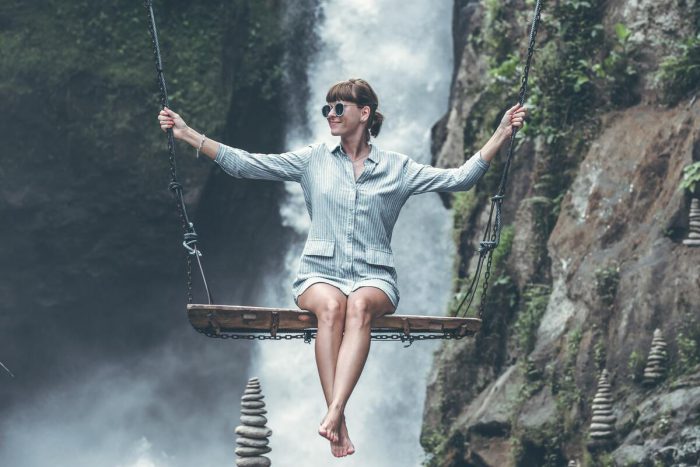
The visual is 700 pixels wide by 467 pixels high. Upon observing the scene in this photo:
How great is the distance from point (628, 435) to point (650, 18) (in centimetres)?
606

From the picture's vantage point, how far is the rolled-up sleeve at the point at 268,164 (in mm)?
8516

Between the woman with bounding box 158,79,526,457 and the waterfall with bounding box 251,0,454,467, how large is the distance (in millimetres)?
Result: 19739

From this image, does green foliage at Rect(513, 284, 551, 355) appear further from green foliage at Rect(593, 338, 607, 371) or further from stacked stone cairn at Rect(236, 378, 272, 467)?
stacked stone cairn at Rect(236, 378, 272, 467)

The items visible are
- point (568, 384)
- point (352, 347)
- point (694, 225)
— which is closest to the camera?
point (352, 347)

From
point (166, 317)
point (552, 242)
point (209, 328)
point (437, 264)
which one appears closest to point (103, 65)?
point (166, 317)

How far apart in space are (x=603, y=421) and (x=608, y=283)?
2026 millimetres

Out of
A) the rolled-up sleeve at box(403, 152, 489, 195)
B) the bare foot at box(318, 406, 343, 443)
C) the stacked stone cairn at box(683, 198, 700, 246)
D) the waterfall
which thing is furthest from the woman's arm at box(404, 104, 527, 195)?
the waterfall

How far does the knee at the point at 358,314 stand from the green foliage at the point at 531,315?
992cm

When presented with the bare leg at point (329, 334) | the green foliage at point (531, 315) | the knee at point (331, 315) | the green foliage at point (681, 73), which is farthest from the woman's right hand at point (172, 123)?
the green foliage at point (531, 315)

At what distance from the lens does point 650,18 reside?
17.6m

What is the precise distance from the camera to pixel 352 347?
7934 millimetres

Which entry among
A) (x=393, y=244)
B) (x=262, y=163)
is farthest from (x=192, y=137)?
(x=393, y=244)

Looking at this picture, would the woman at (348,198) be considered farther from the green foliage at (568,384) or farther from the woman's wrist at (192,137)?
the green foliage at (568,384)

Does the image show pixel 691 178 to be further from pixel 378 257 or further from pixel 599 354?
pixel 378 257
